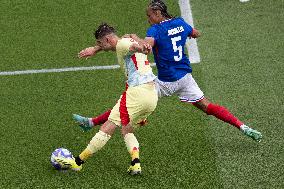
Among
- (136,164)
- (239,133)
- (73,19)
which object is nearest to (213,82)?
(239,133)

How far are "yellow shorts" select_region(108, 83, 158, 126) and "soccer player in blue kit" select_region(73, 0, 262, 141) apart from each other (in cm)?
60

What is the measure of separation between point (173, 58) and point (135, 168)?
159 centimetres

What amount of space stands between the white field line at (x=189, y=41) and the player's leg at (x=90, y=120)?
320cm

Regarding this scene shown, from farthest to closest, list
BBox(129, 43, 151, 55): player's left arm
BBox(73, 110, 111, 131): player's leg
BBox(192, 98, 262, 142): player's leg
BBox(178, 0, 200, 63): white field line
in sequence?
1. BBox(178, 0, 200, 63): white field line
2. BBox(73, 110, 111, 131): player's leg
3. BBox(192, 98, 262, 142): player's leg
4. BBox(129, 43, 151, 55): player's left arm

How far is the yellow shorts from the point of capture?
811cm

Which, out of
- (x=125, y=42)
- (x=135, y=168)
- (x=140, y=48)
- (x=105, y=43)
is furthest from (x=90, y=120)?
(x=140, y=48)

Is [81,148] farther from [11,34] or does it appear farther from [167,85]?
[11,34]

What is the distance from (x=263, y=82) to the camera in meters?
11.1

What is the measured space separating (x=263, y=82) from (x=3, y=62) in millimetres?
4651

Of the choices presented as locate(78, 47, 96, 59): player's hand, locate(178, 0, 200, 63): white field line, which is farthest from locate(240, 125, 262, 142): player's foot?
locate(178, 0, 200, 63): white field line

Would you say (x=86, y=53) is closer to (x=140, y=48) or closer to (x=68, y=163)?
(x=140, y=48)

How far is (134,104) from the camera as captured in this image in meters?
8.12

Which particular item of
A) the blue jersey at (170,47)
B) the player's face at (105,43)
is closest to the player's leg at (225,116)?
the blue jersey at (170,47)

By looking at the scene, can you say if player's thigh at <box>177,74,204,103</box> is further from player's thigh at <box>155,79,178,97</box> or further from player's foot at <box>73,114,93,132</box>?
player's foot at <box>73,114,93,132</box>
